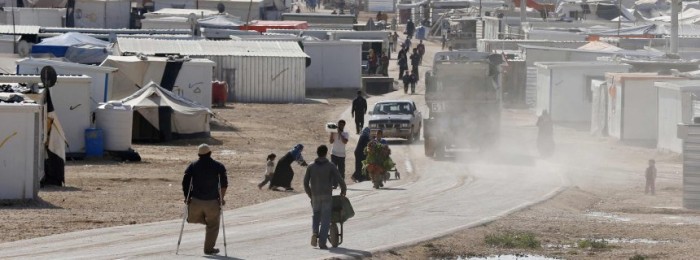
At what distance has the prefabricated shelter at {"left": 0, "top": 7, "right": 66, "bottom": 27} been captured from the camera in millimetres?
77375

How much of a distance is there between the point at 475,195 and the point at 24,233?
10862 millimetres

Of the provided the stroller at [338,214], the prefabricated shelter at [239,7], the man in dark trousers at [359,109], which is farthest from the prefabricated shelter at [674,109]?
the prefabricated shelter at [239,7]

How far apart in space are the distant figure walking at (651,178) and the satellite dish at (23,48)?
24458 mm

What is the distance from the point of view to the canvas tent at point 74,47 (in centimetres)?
5216

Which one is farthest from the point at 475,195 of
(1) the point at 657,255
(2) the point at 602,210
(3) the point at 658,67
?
(3) the point at 658,67

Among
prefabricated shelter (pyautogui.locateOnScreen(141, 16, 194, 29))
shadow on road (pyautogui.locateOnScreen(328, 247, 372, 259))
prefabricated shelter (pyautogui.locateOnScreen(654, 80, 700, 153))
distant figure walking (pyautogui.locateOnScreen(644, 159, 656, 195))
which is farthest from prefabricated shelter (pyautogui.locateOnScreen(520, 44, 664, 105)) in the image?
shadow on road (pyautogui.locateOnScreen(328, 247, 372, 259))

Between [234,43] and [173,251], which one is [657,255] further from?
[234,43]

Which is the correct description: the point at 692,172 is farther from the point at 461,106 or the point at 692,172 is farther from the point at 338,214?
the point at 338,214

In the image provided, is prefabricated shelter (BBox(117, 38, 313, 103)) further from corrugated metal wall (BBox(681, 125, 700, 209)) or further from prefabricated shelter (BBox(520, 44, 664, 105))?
corrugated metal wall (BBox(681, 125, 700, 209))

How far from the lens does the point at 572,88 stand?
2003 inches

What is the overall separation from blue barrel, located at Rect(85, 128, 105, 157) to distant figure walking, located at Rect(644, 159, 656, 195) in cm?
1251

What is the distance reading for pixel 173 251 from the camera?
19.0 meters

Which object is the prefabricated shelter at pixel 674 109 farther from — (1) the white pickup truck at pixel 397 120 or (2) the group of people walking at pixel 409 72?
(2) the group of people walking at pixel 409 72

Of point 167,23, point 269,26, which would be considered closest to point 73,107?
point 167,23
